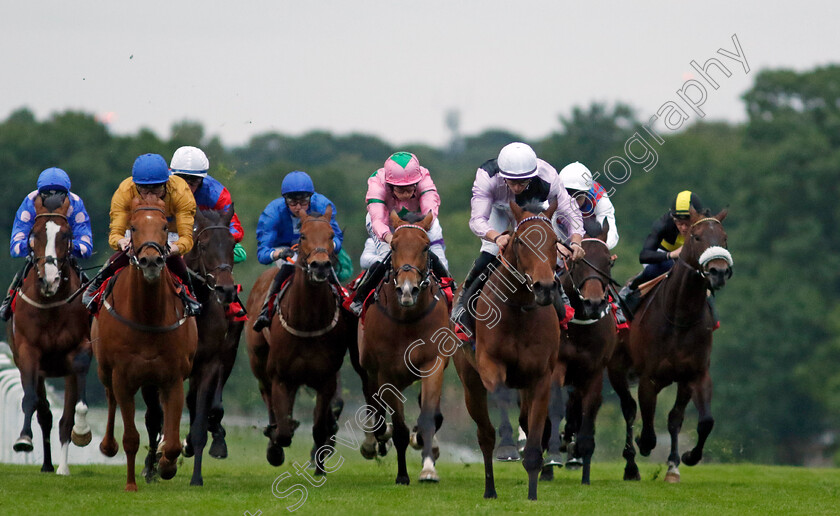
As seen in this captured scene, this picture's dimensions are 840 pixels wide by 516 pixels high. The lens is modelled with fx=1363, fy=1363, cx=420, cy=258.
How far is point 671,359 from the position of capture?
13.5 meters

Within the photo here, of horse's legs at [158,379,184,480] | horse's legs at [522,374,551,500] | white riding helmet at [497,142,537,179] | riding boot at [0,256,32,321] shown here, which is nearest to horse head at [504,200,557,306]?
white riding helmet at [497,142,537,179]

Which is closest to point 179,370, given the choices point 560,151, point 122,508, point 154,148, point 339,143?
point 122,508

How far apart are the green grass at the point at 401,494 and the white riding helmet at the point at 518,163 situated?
102 inches

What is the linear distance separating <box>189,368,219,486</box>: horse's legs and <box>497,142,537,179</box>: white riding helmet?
139 inches

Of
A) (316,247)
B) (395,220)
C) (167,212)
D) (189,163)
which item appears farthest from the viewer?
(189,163)

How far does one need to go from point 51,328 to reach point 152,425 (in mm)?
1450

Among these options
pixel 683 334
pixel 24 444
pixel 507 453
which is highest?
pixel 683 334

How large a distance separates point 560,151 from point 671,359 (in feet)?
165

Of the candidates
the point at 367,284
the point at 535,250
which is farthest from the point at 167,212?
the point at 535,250

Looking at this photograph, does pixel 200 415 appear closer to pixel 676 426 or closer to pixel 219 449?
pixel 219 449

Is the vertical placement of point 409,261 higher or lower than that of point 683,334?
higher

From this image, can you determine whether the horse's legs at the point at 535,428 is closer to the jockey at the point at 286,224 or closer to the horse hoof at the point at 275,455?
the jockey at the point at 286,224

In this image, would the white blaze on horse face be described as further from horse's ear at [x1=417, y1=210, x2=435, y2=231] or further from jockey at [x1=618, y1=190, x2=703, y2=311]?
jockey at [x1=618, y1=190, x2=703, y2=311]

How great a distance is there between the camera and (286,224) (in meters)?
13.8
